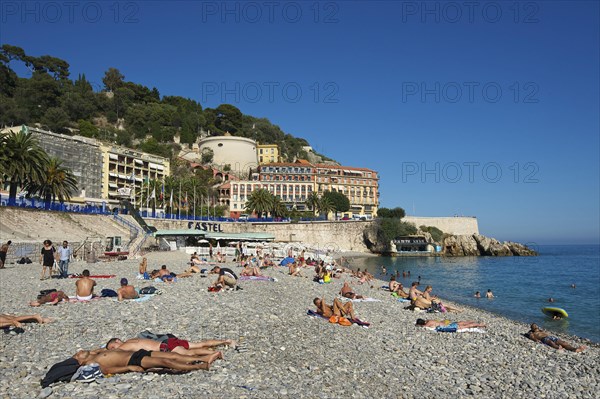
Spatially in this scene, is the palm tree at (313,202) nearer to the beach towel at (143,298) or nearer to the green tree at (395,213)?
the green tree at (395,213)

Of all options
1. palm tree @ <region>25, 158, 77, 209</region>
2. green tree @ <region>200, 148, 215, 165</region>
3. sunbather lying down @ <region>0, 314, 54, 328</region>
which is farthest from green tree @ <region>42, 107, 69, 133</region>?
sunbather lying down @ <region>0, 314, 54, 328</region>

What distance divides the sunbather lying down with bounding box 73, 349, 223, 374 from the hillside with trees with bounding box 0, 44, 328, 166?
86.3 metres

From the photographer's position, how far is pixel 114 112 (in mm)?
104125

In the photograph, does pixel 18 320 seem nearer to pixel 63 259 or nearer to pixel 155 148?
pixel 63 259

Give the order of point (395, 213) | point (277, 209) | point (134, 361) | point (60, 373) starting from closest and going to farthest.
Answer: point (60, 373), point (134, 361), point (277, 209), point (395, 213)

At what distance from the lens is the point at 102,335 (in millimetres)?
8969

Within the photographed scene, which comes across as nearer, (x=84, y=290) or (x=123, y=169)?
(x=84, y=290)

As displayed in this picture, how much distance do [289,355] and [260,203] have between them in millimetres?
64445

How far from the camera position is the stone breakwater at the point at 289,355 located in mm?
6473

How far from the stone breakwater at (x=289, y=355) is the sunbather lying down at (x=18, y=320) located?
249mm

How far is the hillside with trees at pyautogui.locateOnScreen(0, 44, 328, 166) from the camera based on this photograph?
87750mm

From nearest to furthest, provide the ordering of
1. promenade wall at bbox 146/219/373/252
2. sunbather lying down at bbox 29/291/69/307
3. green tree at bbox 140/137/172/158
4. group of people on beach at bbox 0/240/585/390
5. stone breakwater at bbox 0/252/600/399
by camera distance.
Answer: stone breakwater at bbox 0/252/600/399 < group of people on beach at bbox 0/240/585/390 < sunbather lying down at bbox 29/291/69/307 < promenade wall at bbox 146/219/373/252 < green tree at bbox 140/137/172/158

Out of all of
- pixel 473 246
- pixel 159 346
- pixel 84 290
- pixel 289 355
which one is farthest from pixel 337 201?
pixel 159 346

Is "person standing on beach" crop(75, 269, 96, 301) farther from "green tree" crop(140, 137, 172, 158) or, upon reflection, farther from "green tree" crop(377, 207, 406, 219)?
"green tree" crop(140, 137, 172, 158)
